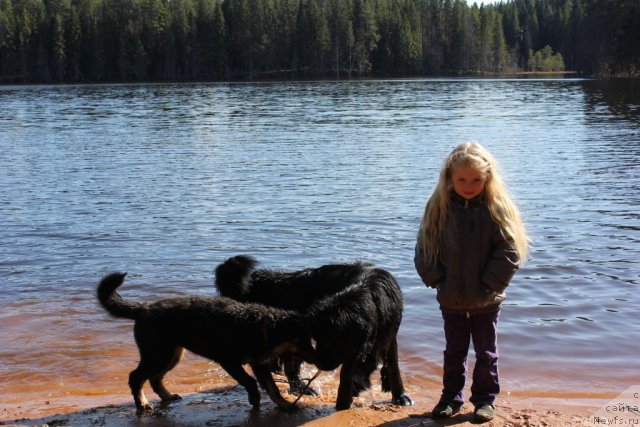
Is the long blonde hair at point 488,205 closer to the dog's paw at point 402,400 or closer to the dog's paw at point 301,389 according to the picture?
the dog's paw at point 402,400

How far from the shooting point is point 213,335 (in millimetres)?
5180

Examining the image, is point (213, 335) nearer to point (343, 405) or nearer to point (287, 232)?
point (343, 405)

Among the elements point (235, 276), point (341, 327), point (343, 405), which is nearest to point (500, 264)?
point (341, 327)

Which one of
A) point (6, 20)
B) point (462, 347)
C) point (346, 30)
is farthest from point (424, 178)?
point (6, 20)

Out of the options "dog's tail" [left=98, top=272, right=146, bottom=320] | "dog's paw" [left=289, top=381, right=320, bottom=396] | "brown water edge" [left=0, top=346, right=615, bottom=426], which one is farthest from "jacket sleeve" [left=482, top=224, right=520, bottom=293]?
"dog's tail" [left=98, top=272, right=146, bottom=320]

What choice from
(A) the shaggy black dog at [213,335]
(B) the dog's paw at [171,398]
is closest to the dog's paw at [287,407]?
(A) the shaggy black dog at [213,335]

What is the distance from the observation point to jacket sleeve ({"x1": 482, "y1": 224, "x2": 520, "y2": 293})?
4668 mm

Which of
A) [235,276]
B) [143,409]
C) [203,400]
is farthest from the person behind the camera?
[235,276]

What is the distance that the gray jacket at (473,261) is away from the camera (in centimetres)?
470

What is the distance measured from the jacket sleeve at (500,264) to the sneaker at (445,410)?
0.85 m

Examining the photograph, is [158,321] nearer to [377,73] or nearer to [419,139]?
[419,139]

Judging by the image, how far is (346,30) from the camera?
126312mm

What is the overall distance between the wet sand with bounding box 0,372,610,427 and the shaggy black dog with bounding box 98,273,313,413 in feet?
0.53

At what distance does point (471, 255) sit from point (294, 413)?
1631 millimetres
